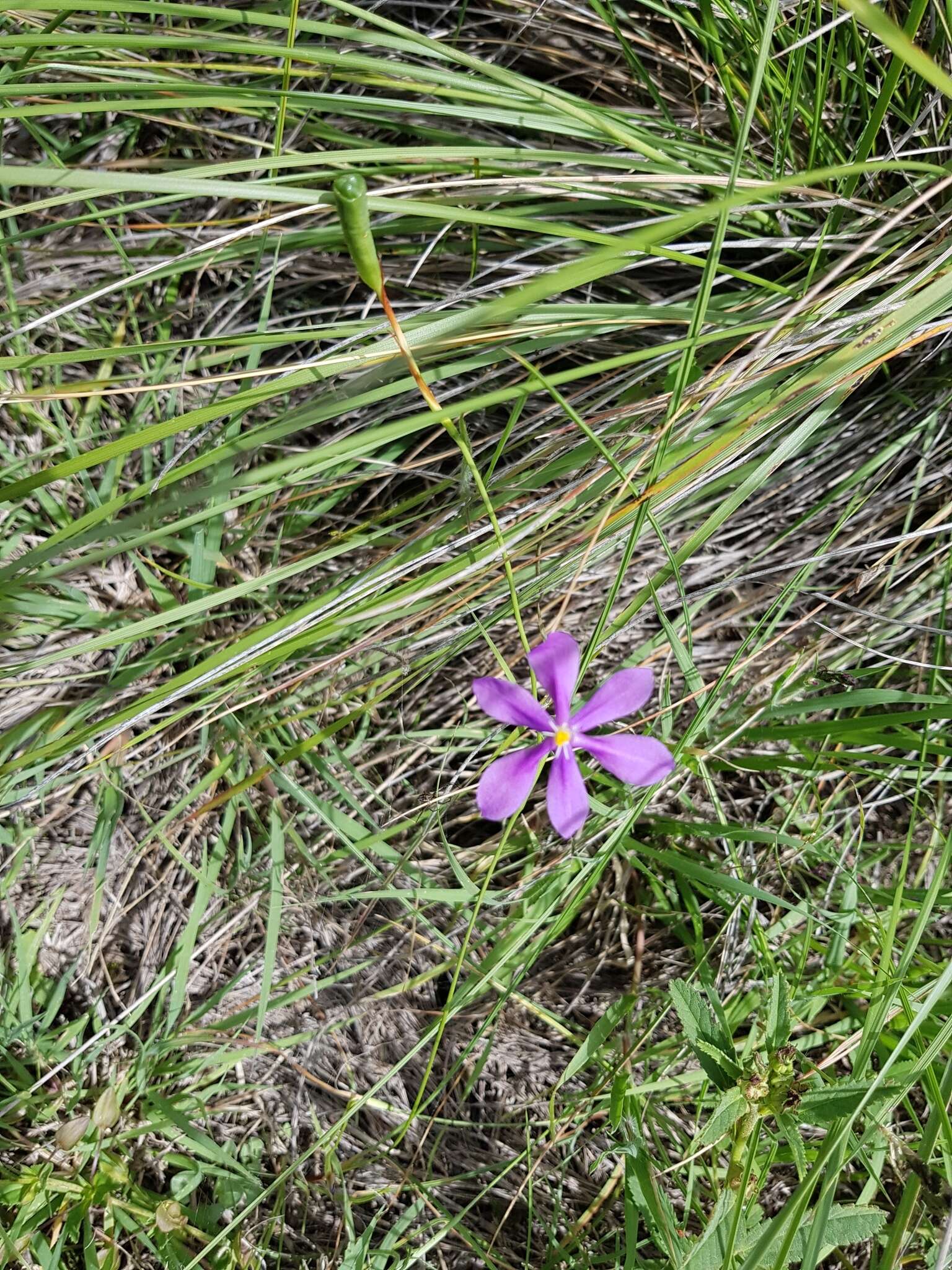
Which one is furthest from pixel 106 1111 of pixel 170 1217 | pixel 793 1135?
pixel 793 1135

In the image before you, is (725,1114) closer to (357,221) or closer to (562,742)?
(562,742)

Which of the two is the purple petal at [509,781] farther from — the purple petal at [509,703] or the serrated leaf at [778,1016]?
the serrated leaf at [778,1016]

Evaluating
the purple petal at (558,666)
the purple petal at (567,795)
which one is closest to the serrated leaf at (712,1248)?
the purple petal at (567,795)

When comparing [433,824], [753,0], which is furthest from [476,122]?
[433,824]

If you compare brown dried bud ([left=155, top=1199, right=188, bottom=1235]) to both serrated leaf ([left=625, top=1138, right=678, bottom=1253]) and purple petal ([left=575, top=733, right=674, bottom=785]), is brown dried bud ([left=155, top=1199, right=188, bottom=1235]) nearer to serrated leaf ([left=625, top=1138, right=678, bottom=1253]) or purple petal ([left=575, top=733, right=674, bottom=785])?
serrated leaf ([left=625, top=1138, right=678, bottom=1253])

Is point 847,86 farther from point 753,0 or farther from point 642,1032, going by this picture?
point 642,1032

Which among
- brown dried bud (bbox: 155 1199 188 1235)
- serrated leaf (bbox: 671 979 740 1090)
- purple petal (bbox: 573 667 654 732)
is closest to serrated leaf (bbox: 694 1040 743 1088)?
serrated leaf (bbox: 671 979 740 1090)
